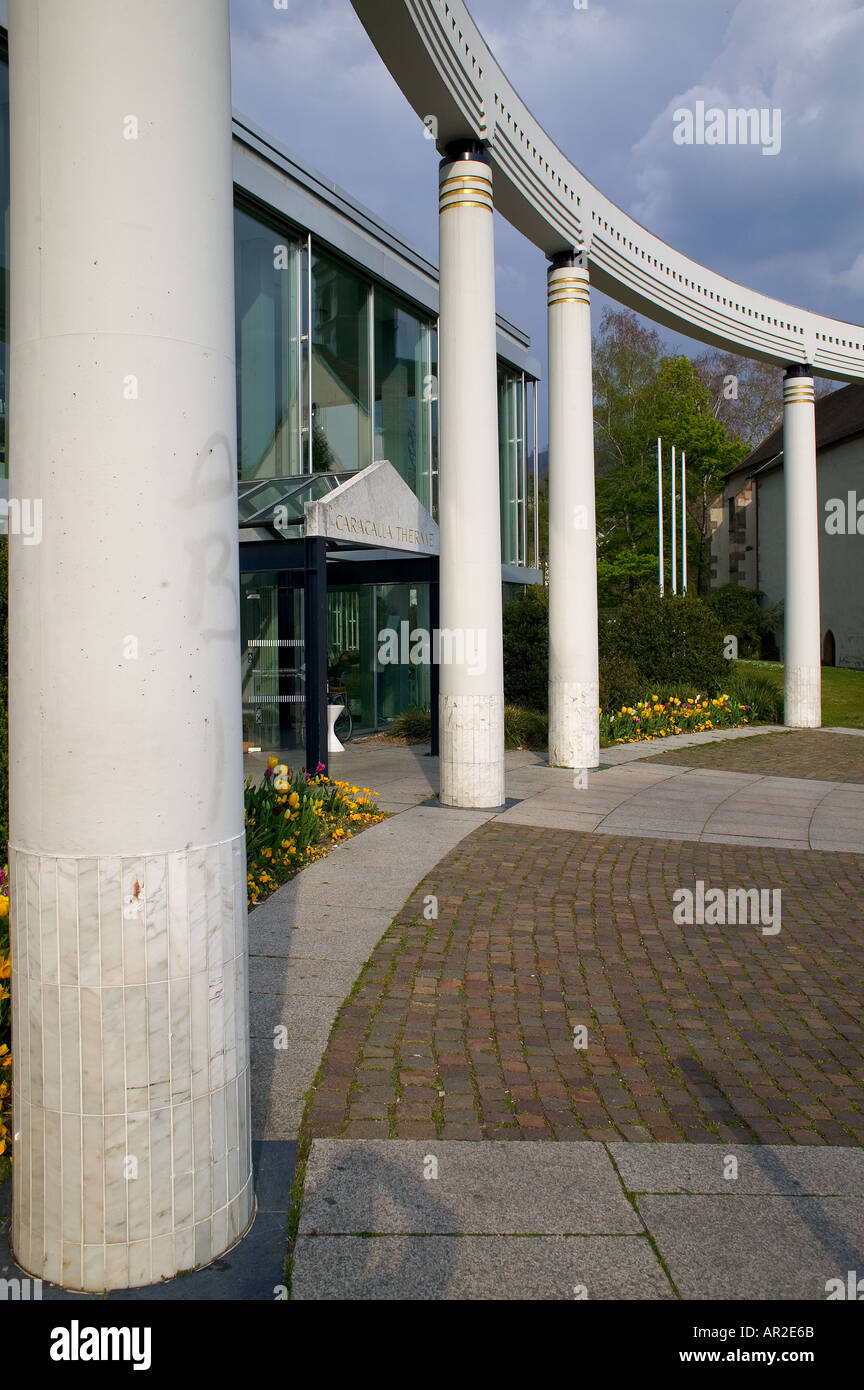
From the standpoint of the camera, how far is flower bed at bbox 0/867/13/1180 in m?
3.62

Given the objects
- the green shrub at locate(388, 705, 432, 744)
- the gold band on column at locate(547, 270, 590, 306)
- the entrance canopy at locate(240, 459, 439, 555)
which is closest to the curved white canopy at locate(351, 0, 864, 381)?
the gold band on column at locate(547, 270, 590, 306)

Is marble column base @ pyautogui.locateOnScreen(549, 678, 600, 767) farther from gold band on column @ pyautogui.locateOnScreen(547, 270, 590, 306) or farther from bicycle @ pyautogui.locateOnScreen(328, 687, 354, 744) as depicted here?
gold band on column @ pyautogui.locateOnScreen(547, 270, 590, 306)

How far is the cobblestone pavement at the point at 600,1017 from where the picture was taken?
158 inches

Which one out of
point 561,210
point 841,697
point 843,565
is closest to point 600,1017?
point 561,210

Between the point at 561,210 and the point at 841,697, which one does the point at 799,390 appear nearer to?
the point at 561,210

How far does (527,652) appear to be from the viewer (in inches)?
719

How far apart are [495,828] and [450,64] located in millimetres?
6875

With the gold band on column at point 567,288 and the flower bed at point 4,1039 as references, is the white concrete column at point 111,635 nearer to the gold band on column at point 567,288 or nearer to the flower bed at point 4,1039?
the flower bed at point 4,1039

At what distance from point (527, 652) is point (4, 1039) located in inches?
577

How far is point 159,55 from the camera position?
112 inches
